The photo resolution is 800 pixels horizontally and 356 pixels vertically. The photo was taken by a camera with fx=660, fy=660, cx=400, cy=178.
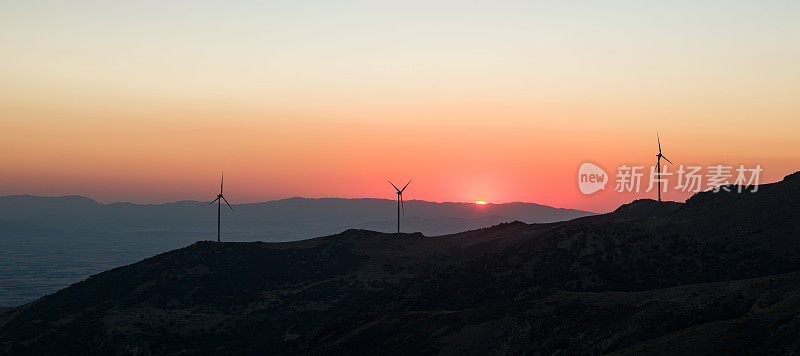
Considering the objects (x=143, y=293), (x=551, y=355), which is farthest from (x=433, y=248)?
(x=551, y=355)

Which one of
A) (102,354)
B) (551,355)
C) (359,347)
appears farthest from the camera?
(102,354)

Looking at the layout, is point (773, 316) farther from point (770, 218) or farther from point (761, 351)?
point (770, 218)

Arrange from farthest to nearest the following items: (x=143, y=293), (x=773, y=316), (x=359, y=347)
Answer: (x=143, y=293)
(x=359, y=347)
(x=773, y=316)

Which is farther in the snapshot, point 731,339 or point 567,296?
point 567,296

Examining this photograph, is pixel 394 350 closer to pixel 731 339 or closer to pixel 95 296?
pixel 731 339

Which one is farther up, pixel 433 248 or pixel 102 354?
pixel 433 248

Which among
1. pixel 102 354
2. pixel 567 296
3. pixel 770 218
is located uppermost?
pixel 770 218
